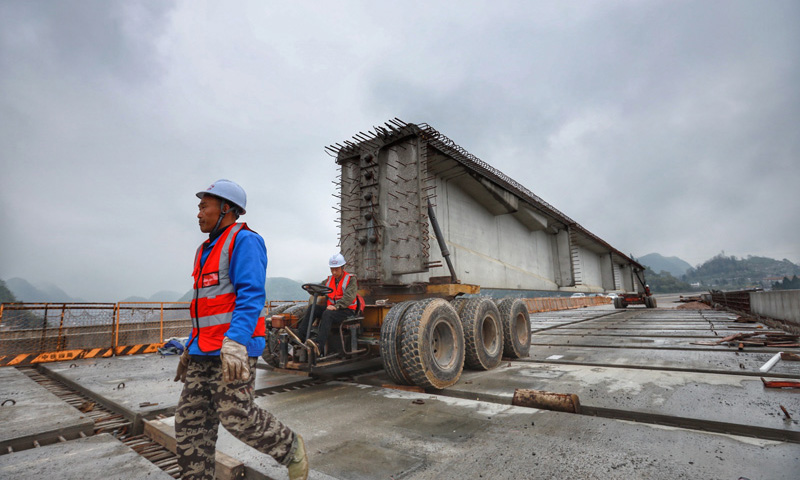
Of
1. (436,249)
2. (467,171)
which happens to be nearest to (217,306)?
(436,249)

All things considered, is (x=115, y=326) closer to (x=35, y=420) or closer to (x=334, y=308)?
(x=35, y=420)

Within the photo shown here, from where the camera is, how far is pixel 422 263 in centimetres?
631

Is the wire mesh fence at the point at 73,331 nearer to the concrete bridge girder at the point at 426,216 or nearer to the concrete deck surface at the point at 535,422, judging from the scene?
the concrete deck surface at the point at 535,422

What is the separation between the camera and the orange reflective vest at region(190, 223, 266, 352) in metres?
2.10

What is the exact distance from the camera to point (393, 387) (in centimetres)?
482

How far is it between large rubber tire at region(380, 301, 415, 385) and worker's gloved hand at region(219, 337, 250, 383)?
2.86 m

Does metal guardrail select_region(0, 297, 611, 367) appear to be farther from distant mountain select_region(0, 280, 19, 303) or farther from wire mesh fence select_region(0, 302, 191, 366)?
distant mountain select_region(0, 280, 19, 303)

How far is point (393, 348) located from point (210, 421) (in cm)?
265

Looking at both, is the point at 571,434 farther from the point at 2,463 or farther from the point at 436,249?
the point at 436,249

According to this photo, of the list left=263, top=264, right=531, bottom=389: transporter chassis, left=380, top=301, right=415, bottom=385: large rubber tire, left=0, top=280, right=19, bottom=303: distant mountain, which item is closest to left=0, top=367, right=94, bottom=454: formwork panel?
left=263, top=264, right=531, bottom=389: transporter chassis

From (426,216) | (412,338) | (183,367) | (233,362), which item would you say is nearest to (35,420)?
(183,367)

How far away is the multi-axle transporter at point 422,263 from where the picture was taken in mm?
4679

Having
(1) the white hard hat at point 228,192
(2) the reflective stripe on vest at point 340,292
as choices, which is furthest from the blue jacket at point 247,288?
(2) the reflective stripe on vest at point 340,292

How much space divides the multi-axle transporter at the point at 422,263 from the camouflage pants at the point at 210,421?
7.30 feet
